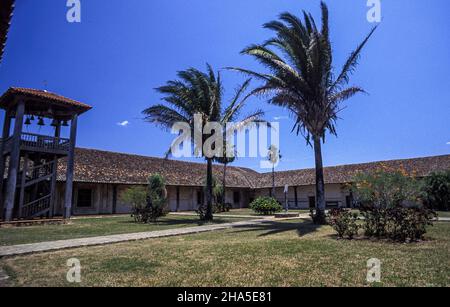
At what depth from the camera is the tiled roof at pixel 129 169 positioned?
23.1 metres

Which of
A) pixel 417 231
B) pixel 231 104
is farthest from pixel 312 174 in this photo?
pixel 417 231

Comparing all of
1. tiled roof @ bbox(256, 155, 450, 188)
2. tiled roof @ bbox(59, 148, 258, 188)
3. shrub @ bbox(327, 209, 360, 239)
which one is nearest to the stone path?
shrub @ bbox(327, 209, 360, 239)

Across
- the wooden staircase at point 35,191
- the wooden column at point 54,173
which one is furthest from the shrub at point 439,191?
the wooden staircase at point 35,191

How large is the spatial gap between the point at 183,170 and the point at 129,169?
6.68 m

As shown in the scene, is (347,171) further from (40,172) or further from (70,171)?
(40,172)

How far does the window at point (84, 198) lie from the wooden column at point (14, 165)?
29.1ft

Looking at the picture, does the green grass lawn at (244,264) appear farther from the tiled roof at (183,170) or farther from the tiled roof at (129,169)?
the tiled roof at (129,169)

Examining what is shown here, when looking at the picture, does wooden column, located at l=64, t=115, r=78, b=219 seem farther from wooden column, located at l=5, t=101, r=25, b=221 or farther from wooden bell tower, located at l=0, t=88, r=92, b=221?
wooden column, located at l=5, t=101, r=25, b=221

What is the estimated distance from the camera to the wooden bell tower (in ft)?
A: 48.0

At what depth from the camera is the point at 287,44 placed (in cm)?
1348

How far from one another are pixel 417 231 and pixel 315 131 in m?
6.23

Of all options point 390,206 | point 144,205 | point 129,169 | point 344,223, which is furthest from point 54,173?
point 390,206

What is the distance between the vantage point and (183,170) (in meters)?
32.0
